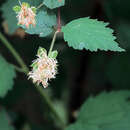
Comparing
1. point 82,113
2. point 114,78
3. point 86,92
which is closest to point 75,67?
point 86,92

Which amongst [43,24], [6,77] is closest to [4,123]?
[6,77]

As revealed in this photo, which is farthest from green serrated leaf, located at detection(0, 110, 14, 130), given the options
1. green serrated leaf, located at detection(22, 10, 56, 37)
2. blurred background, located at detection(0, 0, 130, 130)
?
green serrated leaf, located at detection(22, 10, 56, 37)

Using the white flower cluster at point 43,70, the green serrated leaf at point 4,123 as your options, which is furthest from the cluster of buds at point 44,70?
the green serrated leaf at point 4,123

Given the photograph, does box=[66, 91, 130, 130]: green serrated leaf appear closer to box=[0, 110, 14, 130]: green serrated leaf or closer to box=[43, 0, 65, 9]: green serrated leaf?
box=[0, 110, 14, 130]: green serrated leaf

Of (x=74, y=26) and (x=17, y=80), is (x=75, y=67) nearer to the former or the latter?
(x=17, y=80)

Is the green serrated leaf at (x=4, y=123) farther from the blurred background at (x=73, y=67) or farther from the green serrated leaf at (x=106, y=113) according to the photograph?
the green serrated leaf at (x=106, y=113)

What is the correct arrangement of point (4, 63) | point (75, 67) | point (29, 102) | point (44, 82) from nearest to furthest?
point (44, 82), point (4, 63), point (75, 67), point (29, 102)
